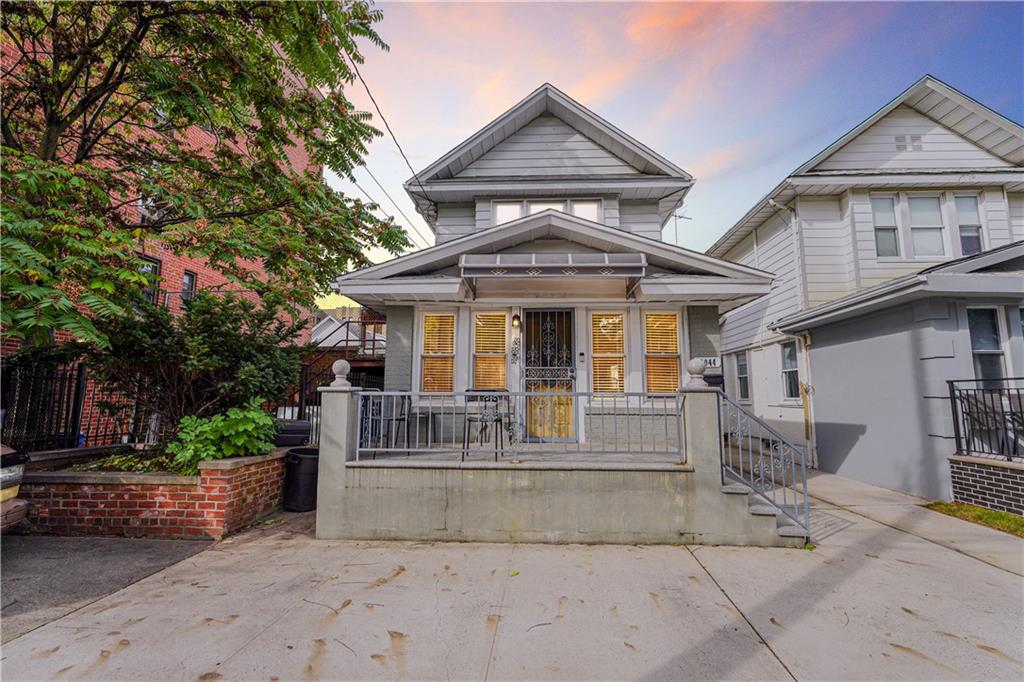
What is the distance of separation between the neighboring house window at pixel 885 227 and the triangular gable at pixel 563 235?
17.0ft

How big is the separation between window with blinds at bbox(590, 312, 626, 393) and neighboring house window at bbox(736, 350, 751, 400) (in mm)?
6416

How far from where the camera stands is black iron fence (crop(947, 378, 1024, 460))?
19.2 feet

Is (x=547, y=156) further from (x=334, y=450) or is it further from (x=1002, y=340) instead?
(x=1002, y=340)

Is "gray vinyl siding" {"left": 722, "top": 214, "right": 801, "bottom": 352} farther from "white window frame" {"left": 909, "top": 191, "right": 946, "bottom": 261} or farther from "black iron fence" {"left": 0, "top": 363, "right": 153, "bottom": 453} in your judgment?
"black iron fence" {"left": 0, "top": 363, "right": 153, "bottom": 453}

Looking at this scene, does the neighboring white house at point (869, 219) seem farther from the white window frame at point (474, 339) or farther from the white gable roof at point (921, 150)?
the white window frame at point (474, 339)

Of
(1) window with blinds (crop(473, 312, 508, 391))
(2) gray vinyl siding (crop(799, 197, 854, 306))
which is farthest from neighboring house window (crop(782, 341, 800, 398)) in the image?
(1) window with blinds (crop(473, 312, 508, 391))

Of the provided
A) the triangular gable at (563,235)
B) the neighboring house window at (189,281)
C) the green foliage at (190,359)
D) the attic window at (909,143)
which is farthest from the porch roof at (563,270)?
the neighboring house window at (189,281)

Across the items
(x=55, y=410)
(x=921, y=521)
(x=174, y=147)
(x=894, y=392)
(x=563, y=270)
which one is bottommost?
(x=921, y=521)

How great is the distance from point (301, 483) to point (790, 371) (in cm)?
1048

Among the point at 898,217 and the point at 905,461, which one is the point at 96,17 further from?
the point at 898,217

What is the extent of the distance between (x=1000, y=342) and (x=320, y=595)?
10.5 m

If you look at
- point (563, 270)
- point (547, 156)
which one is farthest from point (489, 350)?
point (547, 156)

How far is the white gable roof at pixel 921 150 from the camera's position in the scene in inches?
366

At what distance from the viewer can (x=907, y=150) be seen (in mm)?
9938
